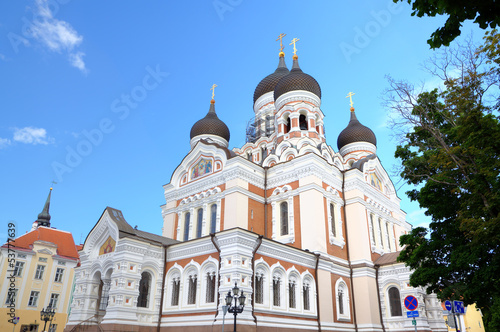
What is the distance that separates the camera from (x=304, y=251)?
54.6ft

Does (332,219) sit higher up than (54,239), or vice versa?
(54,239)

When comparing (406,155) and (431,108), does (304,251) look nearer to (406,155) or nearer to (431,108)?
(406,155)

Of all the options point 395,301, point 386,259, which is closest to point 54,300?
point 386,259

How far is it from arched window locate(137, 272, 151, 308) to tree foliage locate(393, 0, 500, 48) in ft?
46.4

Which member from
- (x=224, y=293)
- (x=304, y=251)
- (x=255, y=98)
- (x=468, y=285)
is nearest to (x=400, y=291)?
(x=304, y=251)

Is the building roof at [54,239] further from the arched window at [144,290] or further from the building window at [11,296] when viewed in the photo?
the arched window at [144,290]

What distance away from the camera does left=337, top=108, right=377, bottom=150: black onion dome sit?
28297 mm

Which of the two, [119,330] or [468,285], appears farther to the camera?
[119,330]

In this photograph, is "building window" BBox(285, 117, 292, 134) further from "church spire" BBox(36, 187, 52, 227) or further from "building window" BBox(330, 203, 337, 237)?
"church spire" BBox(36, 187, 52, 227)

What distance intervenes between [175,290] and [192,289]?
37.1 inches

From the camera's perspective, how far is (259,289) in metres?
14.5

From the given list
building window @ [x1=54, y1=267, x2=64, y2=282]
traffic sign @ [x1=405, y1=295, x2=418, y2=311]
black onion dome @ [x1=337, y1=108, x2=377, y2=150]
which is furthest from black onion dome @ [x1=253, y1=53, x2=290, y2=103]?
traffic sign @ [x1=405, y1=295, x2=418, y2=311]

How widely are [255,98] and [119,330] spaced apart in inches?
836

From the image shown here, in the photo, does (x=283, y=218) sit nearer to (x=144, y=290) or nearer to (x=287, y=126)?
(x=287, y=126)
